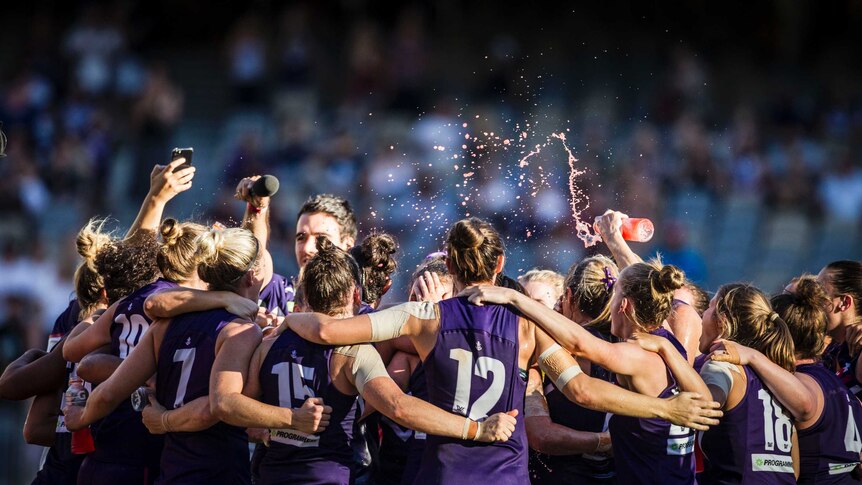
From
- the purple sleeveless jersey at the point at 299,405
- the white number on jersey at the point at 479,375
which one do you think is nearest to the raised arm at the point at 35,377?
the purple sleeveless jersey at the point at 299,405

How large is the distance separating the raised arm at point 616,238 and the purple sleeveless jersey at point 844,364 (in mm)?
1438

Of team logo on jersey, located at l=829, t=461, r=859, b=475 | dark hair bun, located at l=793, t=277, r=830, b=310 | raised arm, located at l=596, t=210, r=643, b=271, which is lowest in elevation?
team logo on jersey, located at l=829, t=461, r=859, b=475

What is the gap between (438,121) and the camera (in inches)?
573

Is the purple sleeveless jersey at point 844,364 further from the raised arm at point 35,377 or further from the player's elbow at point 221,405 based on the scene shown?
the raised arm at point 35,377

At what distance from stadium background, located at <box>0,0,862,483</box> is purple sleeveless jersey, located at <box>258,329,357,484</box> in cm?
614

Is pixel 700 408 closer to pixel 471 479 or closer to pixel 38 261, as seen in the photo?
pixel 471 479

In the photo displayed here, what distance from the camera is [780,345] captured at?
16.6 feet

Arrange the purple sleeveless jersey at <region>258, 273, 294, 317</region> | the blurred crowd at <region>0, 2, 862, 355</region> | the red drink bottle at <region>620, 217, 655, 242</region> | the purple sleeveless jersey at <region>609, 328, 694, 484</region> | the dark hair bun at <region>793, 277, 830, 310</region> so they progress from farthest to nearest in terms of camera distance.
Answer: the blurred crowd at <region>0, 2, 862, 355</region>
the purple sleeveless jersey at <region>258, 273, 294, 317</region>
the red drink bottle at <region>620, 217, 655, 242</region>
the dark hair bun at <region>793, 277, 830, 310</region>
the purple sleeveless jersey at <region>609, 328, 694, 484</region>

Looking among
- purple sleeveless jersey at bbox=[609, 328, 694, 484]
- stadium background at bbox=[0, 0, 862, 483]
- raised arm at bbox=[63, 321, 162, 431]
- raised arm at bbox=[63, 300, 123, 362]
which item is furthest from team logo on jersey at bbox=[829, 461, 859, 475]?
stadium background at bbox=[0, 0, 862, 483]

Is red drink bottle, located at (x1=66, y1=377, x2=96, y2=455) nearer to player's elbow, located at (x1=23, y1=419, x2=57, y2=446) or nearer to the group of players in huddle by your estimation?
the group of players in huddle

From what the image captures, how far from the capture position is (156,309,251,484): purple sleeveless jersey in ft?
14.9

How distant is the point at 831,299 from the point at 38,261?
33.4 feet

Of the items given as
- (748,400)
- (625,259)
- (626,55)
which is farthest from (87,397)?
(626,55)

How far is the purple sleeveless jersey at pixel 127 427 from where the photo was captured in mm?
4961
